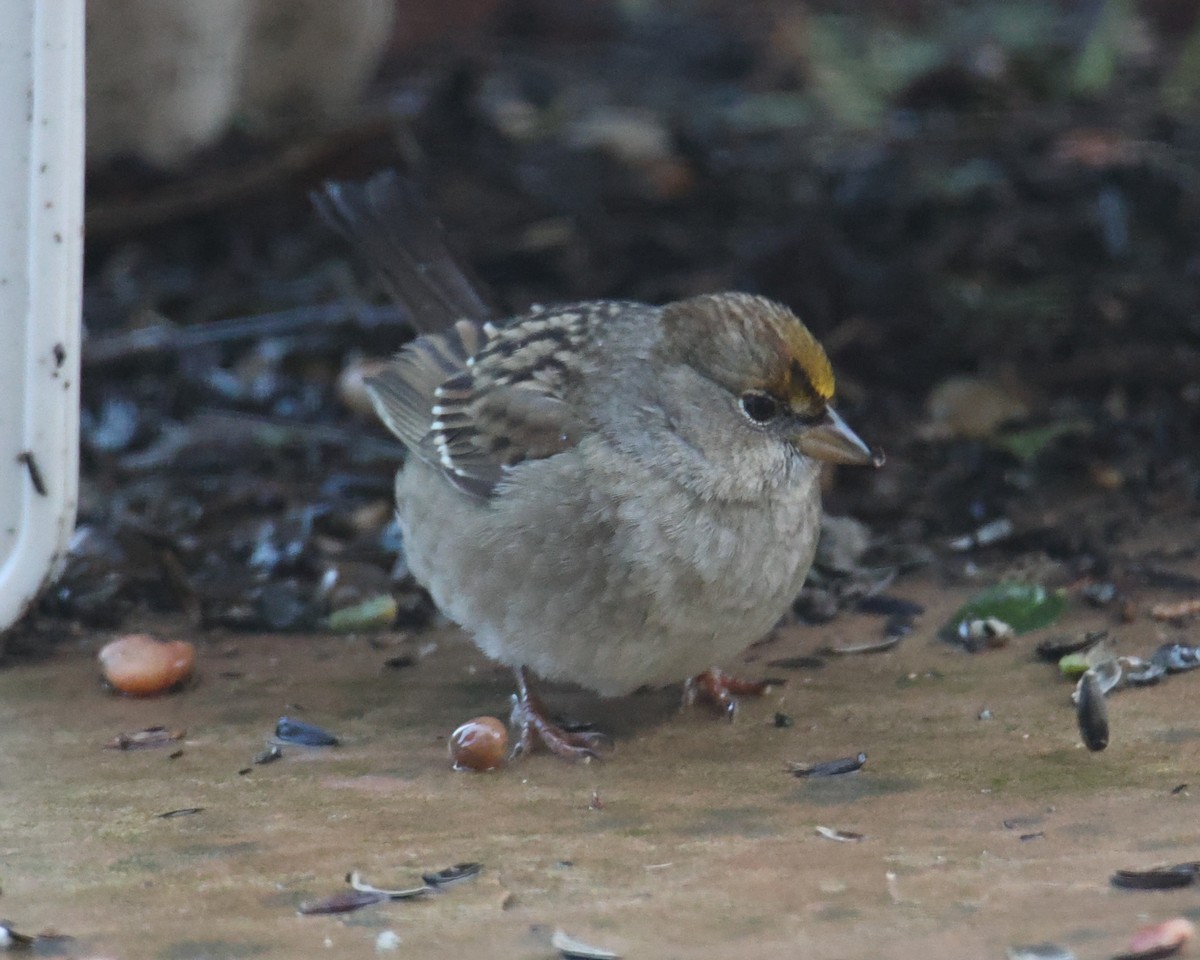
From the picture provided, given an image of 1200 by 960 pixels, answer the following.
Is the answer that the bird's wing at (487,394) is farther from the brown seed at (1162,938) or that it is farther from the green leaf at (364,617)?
the brown seed at (1162,938)

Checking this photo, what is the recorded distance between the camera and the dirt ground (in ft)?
7.57

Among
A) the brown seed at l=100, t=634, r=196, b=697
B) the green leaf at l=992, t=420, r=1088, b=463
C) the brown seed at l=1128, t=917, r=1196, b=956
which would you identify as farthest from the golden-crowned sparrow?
the green leaf at l=992, t=420, r=1088, b=463

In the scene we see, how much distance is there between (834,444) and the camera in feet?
10.0

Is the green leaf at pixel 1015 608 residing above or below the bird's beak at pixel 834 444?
below

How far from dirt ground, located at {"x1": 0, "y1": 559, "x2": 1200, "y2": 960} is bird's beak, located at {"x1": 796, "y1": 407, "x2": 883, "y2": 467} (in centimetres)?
49

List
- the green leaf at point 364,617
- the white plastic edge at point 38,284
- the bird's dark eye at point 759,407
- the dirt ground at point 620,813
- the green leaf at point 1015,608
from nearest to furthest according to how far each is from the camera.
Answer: the dirt ground at point 620,813 < the white plastic edge at point 38,284 < the bird's dark eye at point 759,407 < the green leaf at point 1015,608 < the green leaf at point 364,617

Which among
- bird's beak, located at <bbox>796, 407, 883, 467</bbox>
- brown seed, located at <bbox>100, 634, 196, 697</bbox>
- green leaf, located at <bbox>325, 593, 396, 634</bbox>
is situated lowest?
green leaf, located at <bbox>325, 593, 396, 634</bbox>

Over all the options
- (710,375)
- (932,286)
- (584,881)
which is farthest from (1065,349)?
(584,881)

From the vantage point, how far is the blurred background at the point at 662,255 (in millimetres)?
4027

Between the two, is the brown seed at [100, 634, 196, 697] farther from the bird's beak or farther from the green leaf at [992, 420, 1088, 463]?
the green leaf at [992, 420, 1088, 463]

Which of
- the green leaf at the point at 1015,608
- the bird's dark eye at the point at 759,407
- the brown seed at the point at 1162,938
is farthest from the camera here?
the green leaf at the point at 1015,608

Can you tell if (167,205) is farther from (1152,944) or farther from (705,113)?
(1152,944)

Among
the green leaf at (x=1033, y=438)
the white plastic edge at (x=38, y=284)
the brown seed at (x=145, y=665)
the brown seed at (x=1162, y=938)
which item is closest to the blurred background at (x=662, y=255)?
the green leaf at (x=1033, y=438)

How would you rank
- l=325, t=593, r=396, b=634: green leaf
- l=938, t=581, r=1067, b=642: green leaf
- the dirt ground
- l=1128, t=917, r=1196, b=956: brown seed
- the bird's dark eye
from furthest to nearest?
l=325, t=593, r=396, b=634: green leaf < l=938, t=581, r=1067, b=642: green leaf < the bird's dark eye < the dirt ground < l=1128, t=917, r=1196, b=956: brown seed
